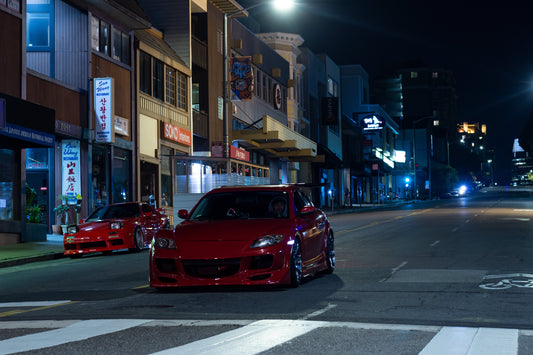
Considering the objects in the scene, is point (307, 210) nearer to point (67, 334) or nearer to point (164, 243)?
point (164, 243)

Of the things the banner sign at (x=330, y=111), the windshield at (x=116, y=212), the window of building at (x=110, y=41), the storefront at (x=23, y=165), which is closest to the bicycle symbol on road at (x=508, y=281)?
the windshield at (x=116, y=212)

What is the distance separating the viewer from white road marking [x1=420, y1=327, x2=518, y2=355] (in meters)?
5.96

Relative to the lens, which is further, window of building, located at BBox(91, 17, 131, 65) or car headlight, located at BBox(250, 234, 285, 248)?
window of building, located at BBox(91, 17, 131, 65)

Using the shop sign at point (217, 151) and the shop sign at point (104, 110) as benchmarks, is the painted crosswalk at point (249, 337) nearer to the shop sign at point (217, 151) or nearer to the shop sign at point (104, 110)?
the shop sign at point (104, 110)

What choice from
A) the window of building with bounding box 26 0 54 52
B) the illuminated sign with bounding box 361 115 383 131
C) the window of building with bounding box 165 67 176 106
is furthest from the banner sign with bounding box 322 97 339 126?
the window of building with bounding box 26 0 54 52

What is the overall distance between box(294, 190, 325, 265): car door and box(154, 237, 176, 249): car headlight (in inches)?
71.8

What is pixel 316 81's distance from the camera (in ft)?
207

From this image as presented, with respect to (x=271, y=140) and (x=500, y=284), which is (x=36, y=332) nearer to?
(x=500, y=284)

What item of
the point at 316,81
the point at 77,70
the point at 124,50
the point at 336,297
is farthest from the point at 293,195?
the point at 316,81

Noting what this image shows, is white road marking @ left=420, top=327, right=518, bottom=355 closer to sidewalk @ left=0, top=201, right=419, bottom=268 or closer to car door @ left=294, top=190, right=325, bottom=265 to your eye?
car door @ left=294, top=190, right=325, bottom=265

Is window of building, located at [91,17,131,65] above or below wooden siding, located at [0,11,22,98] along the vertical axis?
above

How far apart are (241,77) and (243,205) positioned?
27897 mm

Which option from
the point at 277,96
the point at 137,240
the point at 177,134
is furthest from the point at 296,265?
the point at 277,96

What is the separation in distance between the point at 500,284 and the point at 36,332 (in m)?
6.52
